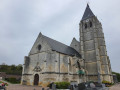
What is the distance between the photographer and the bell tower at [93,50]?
27.8 meters

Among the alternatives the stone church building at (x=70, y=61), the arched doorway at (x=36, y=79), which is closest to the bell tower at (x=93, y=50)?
the stone church building at (x=70, y=61)

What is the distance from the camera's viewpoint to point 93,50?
30.3 metres

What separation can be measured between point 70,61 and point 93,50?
8.81 meters

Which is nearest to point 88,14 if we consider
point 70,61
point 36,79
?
point 70,61

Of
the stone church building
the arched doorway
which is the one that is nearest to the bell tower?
the stone church building

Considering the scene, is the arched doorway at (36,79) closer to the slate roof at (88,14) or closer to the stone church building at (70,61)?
the stone church building at (70,61)

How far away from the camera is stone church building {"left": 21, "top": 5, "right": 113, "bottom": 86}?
2231 cm

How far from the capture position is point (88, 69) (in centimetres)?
2948

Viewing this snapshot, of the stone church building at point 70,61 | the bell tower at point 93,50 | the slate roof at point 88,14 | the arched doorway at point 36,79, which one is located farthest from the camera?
the slate roof at point 88,14

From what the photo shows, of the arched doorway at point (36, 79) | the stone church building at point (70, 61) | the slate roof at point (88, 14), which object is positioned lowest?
the arched doorway at point (36, 79)

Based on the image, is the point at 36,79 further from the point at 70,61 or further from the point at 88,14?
the point at 88,14

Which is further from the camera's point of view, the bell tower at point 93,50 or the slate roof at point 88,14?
the slate roof at point 88,14

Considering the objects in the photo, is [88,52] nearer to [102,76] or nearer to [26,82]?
[102,76]

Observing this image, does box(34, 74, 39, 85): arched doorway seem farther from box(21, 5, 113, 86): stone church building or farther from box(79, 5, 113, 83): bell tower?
box(79, 5, 113, 83): bell tower
